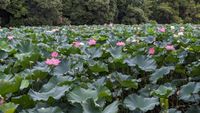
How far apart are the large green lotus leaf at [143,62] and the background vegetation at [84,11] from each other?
53.1ft

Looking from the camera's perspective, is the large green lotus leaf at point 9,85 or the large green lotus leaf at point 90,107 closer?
the large green lotus leaf at point 90,107

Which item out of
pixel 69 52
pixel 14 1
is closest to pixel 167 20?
pixel 14 1

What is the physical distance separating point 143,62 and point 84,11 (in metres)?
18.6

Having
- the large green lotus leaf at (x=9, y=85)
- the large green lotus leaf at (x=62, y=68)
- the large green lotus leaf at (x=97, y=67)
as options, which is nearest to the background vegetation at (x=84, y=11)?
the large green lotus leaf at (x=62, y=68)

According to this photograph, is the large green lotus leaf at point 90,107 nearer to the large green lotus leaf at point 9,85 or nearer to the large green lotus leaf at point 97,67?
the large green lotus leaf at point 9,85

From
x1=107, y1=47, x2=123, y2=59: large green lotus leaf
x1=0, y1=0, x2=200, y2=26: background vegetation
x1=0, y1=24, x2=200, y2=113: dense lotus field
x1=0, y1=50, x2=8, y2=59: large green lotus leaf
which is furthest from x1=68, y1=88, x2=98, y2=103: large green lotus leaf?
x1=0, y1=0, x2=200, y2=26: background vegetation

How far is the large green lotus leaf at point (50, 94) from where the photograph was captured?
1.57m

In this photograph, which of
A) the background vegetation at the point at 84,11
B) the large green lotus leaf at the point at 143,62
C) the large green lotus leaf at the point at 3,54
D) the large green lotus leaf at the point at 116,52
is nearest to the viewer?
the large green lotus leaf at the point at 143,62

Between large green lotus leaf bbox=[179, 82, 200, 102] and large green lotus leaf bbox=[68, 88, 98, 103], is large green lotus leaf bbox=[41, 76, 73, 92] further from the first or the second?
large green lotus leaf bbox=[179, 82, 200, 102]

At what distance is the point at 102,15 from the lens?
20688 millimetres

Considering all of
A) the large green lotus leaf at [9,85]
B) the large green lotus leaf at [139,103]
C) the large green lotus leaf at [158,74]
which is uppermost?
the large green lotus leaf at [9,85]

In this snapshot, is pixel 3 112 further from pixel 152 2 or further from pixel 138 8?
pixel 152 2

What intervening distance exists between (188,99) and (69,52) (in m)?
1.19

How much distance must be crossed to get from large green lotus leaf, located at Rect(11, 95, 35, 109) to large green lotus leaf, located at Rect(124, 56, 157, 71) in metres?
0.77
